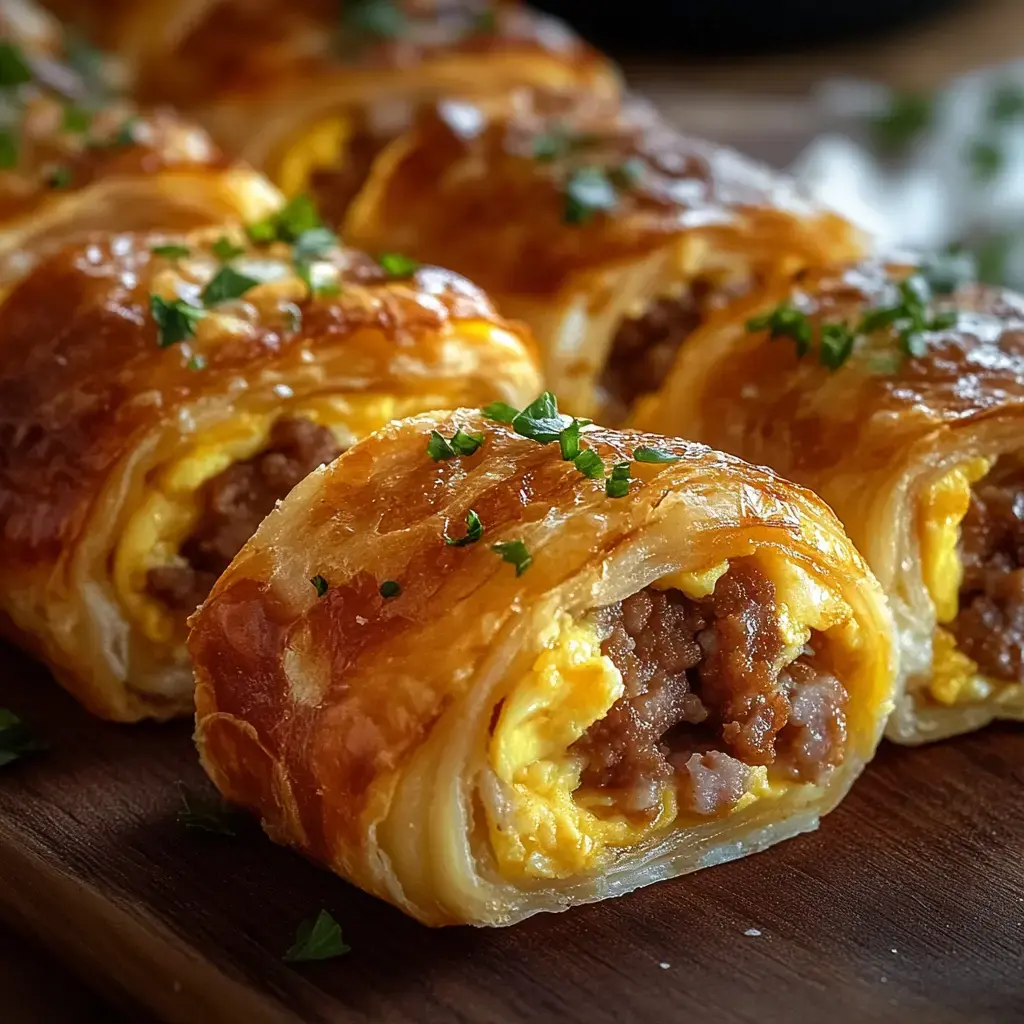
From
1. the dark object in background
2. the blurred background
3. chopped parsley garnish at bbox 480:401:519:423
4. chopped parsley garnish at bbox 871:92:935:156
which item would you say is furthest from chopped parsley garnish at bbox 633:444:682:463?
the dark object in background

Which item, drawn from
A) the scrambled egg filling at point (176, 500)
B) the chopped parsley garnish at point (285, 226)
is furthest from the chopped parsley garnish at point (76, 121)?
the scrambled egg filling at point (176, 500)

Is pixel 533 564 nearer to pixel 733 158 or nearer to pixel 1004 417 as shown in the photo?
pixel 1004 417

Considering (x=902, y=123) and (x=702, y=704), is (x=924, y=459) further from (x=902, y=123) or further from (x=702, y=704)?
(x=902, y=123)

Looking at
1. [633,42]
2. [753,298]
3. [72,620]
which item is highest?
[753,298]

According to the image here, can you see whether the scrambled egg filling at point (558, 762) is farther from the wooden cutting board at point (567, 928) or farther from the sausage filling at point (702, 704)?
the wooden cutting board at point (567, 928)

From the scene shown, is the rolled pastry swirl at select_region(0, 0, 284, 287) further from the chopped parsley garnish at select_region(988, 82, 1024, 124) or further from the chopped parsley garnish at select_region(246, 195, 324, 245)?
the chopped parsley garnish at select_region(988, 82, 1024, 124)

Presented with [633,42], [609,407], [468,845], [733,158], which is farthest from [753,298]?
[633,42]
